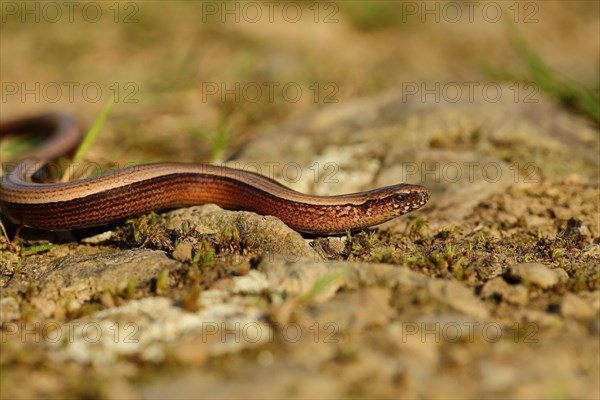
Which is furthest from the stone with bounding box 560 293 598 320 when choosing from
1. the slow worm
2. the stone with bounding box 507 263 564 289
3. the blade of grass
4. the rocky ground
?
the blade of grass

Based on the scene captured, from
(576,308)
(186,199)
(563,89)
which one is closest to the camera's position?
(576,308)

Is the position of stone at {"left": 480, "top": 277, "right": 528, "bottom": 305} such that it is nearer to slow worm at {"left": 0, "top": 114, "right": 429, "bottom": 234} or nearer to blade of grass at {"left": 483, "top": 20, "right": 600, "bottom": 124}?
slow worm at {"left": 0, "top": 114, "right": 429, "bottom": 234}

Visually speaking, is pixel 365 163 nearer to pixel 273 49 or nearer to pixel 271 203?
pixel 271 203

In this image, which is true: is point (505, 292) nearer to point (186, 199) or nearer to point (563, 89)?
point (186, 199)

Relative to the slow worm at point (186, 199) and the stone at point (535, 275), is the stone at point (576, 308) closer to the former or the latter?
the stone at point (535, 275)

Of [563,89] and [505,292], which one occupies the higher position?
[563,89]

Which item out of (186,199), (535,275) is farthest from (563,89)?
(186,199)
